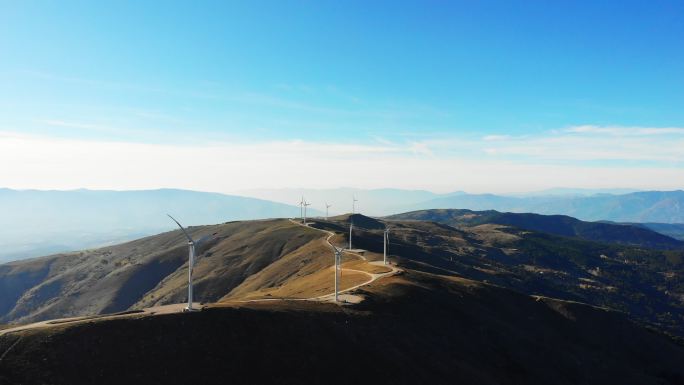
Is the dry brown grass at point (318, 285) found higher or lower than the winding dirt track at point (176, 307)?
lower

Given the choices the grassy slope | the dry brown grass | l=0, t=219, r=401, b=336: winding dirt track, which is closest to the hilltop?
the grassy slope

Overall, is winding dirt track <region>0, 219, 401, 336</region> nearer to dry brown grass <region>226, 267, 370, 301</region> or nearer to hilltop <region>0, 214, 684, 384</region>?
hilltop <region>0, 214, 684, 384</region>

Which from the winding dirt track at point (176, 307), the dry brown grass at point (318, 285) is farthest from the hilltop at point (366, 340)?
the dry brown grass at point (318, 285)

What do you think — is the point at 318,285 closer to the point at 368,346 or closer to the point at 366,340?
the point at 366,340

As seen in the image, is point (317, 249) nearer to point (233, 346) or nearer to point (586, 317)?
point (586, 317)

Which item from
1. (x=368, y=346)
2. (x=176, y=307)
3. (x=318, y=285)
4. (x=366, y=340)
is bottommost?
(x=368, y=346)

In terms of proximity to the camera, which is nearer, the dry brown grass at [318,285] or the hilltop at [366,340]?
the hilltop at [366,340]

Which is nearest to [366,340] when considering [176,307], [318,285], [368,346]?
[368,346]

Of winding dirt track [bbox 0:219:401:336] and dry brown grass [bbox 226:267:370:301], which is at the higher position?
winding dirt track [bbox 0:219:401:336]

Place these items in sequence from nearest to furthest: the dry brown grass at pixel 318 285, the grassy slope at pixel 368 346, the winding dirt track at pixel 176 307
Result: 1. the grassy slope at pixel 368 346
2. the winding dirt track at pixel 176 307
3. the dry brown grass at pixel 318 285

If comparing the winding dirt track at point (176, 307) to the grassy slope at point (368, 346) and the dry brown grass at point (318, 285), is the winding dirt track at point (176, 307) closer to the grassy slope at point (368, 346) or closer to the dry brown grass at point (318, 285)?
the dry brown grass at point (318, 285)

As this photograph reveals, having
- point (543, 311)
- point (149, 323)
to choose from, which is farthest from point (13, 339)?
point (543, 311)

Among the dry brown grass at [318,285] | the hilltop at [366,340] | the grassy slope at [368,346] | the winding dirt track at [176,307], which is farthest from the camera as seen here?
the dry brown grass at [318,285]
